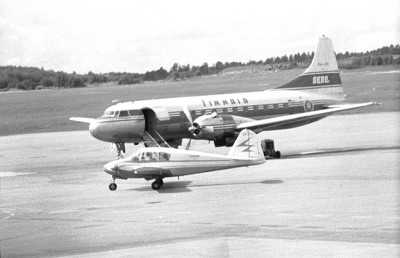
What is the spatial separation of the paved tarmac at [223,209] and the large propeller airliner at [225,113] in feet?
8.88

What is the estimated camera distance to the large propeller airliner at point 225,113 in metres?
50.1

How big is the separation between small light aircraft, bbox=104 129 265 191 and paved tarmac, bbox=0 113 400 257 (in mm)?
985

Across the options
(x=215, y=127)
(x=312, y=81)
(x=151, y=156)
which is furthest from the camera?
(x=312, y=81)

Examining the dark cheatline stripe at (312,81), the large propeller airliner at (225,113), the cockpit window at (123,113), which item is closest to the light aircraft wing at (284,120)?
the large propeller airliner at (225,113)

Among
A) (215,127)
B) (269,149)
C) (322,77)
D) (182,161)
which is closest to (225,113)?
(215,127)

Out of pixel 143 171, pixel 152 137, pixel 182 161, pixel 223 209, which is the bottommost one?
pixel 223 209

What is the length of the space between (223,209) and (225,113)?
69.1ft

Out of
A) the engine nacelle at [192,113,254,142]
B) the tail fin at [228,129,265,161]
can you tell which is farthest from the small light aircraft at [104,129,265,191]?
the engine nacelle at [192,113,254,142]

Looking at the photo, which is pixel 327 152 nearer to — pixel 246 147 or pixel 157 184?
pixel 246 147

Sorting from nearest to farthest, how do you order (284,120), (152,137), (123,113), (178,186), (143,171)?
(143,171)
(178,186)
(123,113)
(152,137)
(284,120)

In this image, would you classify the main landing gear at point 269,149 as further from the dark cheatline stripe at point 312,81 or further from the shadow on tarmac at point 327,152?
the dark cheatline stripe at point 312,81

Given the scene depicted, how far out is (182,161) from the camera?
39250mm

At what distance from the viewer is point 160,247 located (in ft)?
84.1

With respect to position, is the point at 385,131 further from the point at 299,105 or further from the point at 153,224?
the point at 153,224
